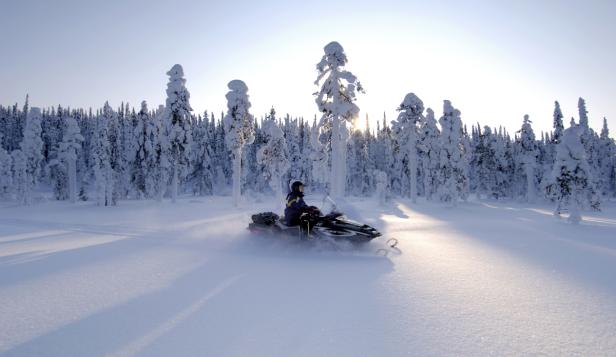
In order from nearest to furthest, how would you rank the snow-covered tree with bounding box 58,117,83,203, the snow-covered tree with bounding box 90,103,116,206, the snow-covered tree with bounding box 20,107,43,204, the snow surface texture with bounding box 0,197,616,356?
the snow surface texture with bounding box 0,197,616,356, the snow-covered tree with bounding box 90,103,116,206, the snow-covered tree with bounding box 58,117,83,203, the snow-covered tree with bounding box 20,107,43,204

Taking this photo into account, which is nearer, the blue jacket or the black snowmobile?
the black snowmobile

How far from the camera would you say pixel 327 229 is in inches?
368

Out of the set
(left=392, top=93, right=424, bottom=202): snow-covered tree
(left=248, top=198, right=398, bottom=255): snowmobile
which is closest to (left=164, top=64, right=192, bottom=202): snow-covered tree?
(left=392, top=93, right=424, bottom=202): snow-covered tree

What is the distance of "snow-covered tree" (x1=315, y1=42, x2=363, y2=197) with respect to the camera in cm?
2664

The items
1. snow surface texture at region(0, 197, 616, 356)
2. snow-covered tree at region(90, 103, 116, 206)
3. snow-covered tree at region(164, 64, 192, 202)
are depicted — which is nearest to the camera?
snow surface texture at region(0, 197, 616, 356)

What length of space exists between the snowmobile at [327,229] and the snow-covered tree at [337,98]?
16.5 meters

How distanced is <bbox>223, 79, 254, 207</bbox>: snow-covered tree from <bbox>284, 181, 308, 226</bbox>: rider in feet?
80.6

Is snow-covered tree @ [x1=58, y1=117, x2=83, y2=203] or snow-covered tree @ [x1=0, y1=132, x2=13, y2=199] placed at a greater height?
snow-covered tree @ [x1=58, y1=117, x2=83, y2=203]

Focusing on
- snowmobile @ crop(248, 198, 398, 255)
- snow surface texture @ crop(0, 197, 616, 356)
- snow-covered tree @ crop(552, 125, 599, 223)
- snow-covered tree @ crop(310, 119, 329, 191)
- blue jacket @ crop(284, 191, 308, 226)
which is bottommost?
snow surface texture @ crop(0, 197, 616, 356)

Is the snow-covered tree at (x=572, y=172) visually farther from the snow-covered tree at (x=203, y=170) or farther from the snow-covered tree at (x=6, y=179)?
the snow-covered tree at (x=6, y=179)

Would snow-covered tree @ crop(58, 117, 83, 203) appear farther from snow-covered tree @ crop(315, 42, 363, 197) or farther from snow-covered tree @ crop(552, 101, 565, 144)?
snow-covered tree @ crop(552, 101, 565, 144)

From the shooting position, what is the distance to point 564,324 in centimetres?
434

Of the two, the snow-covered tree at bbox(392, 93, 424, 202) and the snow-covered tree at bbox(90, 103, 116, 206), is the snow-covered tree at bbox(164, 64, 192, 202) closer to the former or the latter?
the snow-covered tree at bbox(90, 103, 116, 206)

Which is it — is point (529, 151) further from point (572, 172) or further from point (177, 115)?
point (177, 115)
